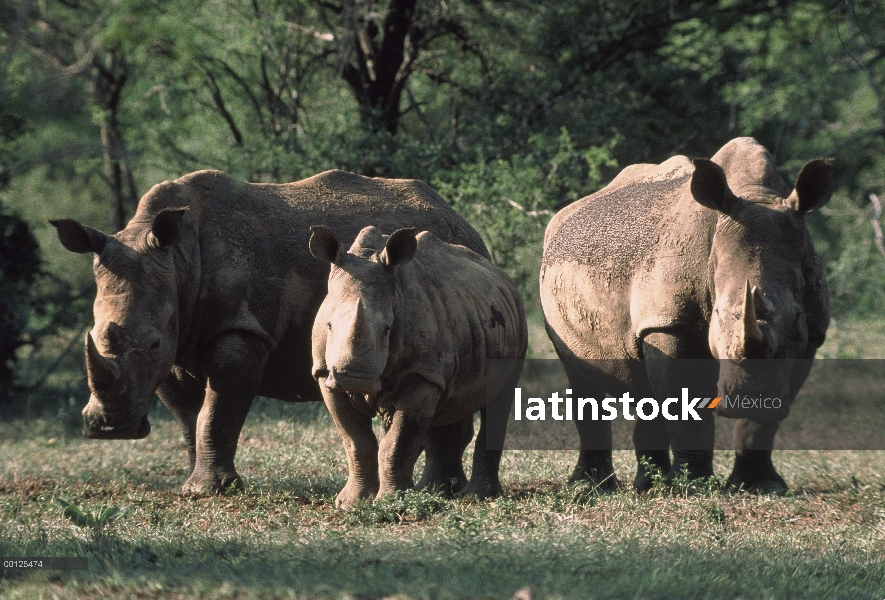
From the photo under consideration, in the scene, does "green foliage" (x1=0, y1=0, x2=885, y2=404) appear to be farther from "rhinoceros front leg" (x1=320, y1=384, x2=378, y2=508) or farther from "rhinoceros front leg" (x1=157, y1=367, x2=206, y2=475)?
"rhinoceros front leg" (x1=320, y1=384, x2=378, y2=508)

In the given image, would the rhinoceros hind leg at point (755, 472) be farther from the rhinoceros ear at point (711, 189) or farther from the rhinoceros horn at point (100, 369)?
the rhinoceros horn at point (100, 369)

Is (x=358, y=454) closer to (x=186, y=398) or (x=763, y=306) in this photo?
(x=186, y=398)

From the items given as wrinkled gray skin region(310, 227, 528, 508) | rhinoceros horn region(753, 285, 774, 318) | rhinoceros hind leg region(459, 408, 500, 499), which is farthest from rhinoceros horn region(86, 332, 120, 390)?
rhinoceros horn region(753, 285, 774, 318)

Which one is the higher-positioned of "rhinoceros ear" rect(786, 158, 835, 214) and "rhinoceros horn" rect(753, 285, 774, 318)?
"rhinoceros ear" rect(786, 158, 835, 214)

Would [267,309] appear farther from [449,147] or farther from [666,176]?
[449,147]

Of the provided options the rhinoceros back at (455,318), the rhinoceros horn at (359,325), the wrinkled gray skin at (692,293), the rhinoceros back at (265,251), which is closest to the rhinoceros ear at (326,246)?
the rhinoceros back at (455,318)

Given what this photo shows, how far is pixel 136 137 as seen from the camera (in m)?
19.2

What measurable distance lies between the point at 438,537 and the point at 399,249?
1869 millimetres

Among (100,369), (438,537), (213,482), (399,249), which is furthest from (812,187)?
(100,369)

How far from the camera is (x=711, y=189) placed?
781cm

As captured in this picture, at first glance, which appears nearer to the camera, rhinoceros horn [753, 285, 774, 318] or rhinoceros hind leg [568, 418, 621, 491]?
rhinoceros horn [753, 285, 774, 318]

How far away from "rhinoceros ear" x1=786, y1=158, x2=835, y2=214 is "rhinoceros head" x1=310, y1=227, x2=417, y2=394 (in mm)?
2559

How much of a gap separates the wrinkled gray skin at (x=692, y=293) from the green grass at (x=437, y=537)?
61 centimetres

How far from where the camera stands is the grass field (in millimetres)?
5074
